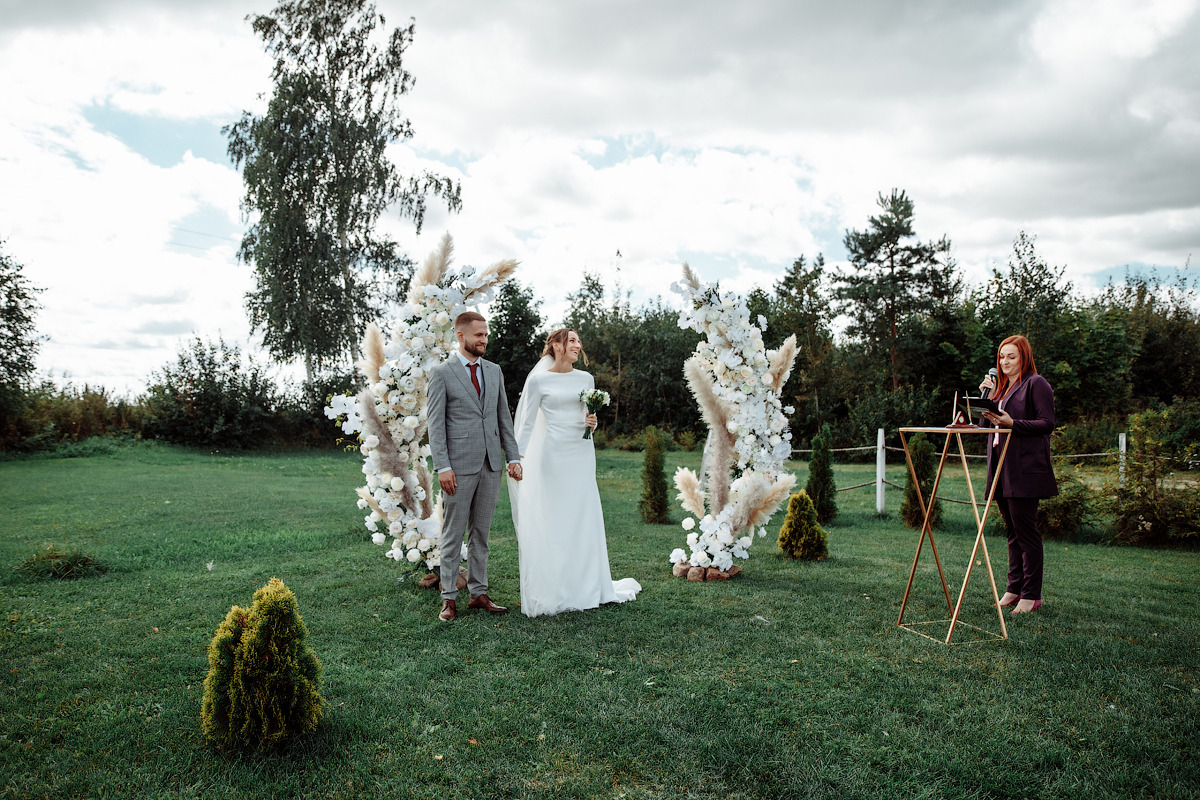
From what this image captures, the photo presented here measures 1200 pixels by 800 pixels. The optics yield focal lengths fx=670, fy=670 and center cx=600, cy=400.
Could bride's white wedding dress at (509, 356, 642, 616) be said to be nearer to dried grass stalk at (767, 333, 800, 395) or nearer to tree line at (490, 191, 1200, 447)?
dried grass stalk at (767, 333, 800, 395)

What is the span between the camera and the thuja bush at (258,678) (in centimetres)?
290

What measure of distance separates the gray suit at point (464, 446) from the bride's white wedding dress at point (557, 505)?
27 centimetres

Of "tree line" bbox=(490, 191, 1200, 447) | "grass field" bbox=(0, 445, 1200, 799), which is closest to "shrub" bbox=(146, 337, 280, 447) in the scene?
"tree line" bbox=(490, 191, 1200, 447)

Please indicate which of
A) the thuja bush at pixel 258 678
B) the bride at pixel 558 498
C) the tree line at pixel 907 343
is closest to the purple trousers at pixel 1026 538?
the bride at pixel 558 498

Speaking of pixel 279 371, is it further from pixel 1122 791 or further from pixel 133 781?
pixel 1122 791

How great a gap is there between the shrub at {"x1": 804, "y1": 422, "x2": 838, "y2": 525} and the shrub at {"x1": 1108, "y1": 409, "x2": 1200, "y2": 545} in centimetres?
351

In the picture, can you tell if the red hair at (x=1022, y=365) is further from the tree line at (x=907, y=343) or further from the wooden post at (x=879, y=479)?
the tree line at (x=907, y=343)

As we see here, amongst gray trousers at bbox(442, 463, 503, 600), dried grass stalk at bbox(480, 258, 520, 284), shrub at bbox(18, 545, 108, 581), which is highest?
dried grass stalk at bbox(480, 258, 520, 284)

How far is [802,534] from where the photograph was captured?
7277 millimetres

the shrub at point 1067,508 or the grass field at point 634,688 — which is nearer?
the grass field at point 634,688

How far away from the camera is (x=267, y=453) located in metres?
20.8

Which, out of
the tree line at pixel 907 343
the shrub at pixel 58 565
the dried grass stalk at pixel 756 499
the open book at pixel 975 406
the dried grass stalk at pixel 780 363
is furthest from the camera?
the tree line at pixel 907 343

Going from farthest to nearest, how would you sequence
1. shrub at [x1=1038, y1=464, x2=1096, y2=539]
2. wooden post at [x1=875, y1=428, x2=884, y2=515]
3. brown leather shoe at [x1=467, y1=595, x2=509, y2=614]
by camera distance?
wooden post at [x1=875, y1=428, x2=884, y2=515] < shrub at [x1=1038, y1=464, x2=1096, y2=539] < brown leather shoe at [x1=467, y1=595, x2=509, y2=614]

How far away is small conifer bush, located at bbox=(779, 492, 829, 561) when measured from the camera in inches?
285
